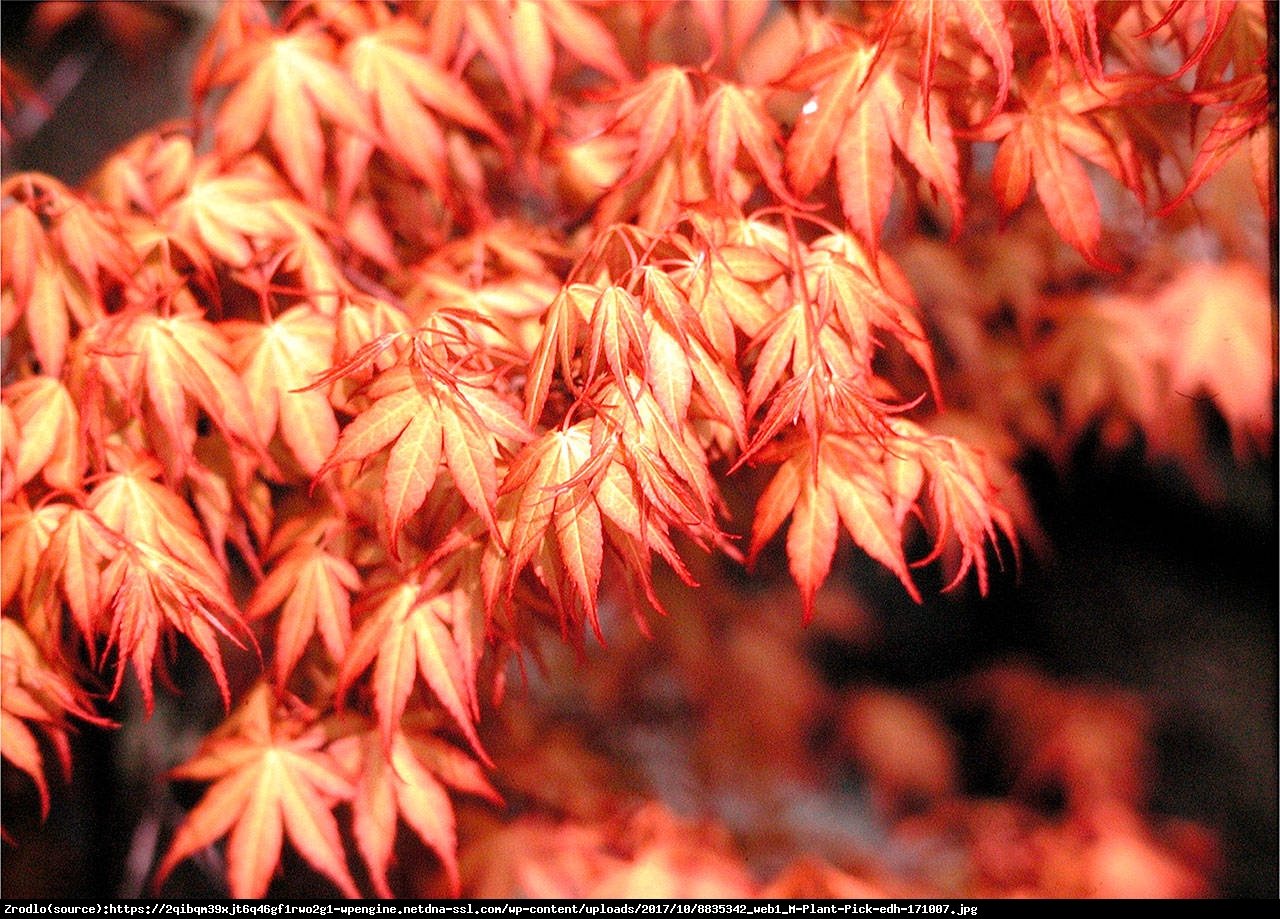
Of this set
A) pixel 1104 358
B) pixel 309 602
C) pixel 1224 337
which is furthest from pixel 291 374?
pixel 1224 337

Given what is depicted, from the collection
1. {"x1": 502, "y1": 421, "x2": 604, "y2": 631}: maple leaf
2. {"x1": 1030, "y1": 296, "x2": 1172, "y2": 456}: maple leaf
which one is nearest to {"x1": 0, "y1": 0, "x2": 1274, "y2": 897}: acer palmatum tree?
{"x1": 502, "y1": 421, "x2": 604, "y2": 631}: maple leaf

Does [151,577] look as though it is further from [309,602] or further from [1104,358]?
[1104,358]

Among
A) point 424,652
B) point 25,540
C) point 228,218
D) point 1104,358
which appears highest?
point 228,218

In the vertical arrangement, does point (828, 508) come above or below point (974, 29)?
below

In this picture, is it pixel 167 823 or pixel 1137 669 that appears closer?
pixel 167 823

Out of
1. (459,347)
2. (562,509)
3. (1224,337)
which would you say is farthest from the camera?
(1224,337)

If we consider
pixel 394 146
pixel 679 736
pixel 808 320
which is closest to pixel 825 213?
pixel 808 320

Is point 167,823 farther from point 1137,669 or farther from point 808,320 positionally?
point 1137,669

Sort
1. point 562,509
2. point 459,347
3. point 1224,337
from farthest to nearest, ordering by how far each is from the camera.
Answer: point 1224,337
point 459,347
point 562,509
